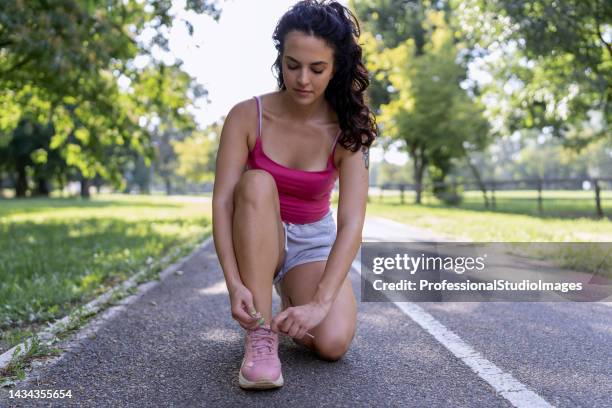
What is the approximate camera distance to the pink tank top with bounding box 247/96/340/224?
128 inches

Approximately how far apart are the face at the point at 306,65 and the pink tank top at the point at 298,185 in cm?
36

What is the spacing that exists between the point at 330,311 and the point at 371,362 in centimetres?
34

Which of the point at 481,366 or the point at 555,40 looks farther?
the point at 555,40

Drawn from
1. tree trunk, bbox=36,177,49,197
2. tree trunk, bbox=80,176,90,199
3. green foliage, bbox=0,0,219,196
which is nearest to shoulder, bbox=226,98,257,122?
green foliage, bbox=0,0,219,196

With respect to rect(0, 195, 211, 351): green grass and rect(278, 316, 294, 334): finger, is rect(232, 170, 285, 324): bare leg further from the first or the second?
rect(0, 195, 211, 351): green grass

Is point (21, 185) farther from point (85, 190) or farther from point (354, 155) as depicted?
point (354, 155)

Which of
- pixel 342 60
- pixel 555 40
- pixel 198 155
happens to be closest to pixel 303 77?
pixel 342 60

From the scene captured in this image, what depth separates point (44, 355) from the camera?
130 inches

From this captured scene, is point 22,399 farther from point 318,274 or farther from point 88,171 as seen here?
point 88,171

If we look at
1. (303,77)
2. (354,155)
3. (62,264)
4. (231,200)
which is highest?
(303,77)

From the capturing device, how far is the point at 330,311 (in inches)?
123

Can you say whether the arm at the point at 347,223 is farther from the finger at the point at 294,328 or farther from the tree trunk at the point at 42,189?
the tree trunk at the point at 42,189

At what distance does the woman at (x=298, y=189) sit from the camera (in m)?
2.83

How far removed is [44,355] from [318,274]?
1506mm
